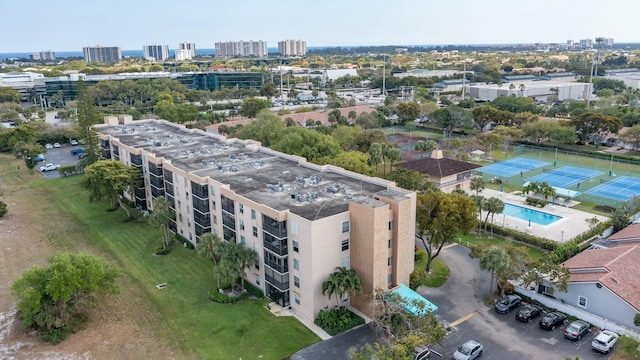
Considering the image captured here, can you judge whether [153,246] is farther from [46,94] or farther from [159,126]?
[46,94]

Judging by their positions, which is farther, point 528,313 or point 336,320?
point 528,313

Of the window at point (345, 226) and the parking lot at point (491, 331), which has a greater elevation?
the window at point (345, 226)

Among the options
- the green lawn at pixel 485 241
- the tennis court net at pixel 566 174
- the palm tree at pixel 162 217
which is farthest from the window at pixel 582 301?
the tennis court net at pixel 566 174

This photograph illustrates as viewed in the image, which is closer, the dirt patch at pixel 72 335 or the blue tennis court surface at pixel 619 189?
the dirt patch at pixel 72 335

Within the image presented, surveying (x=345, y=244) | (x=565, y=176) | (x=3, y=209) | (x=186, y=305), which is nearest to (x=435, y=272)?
(x=345, y=244)

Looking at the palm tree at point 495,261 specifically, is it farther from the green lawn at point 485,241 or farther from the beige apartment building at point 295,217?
the green lawn at point 485,241

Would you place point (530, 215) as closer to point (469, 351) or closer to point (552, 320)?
point (552, 320)
